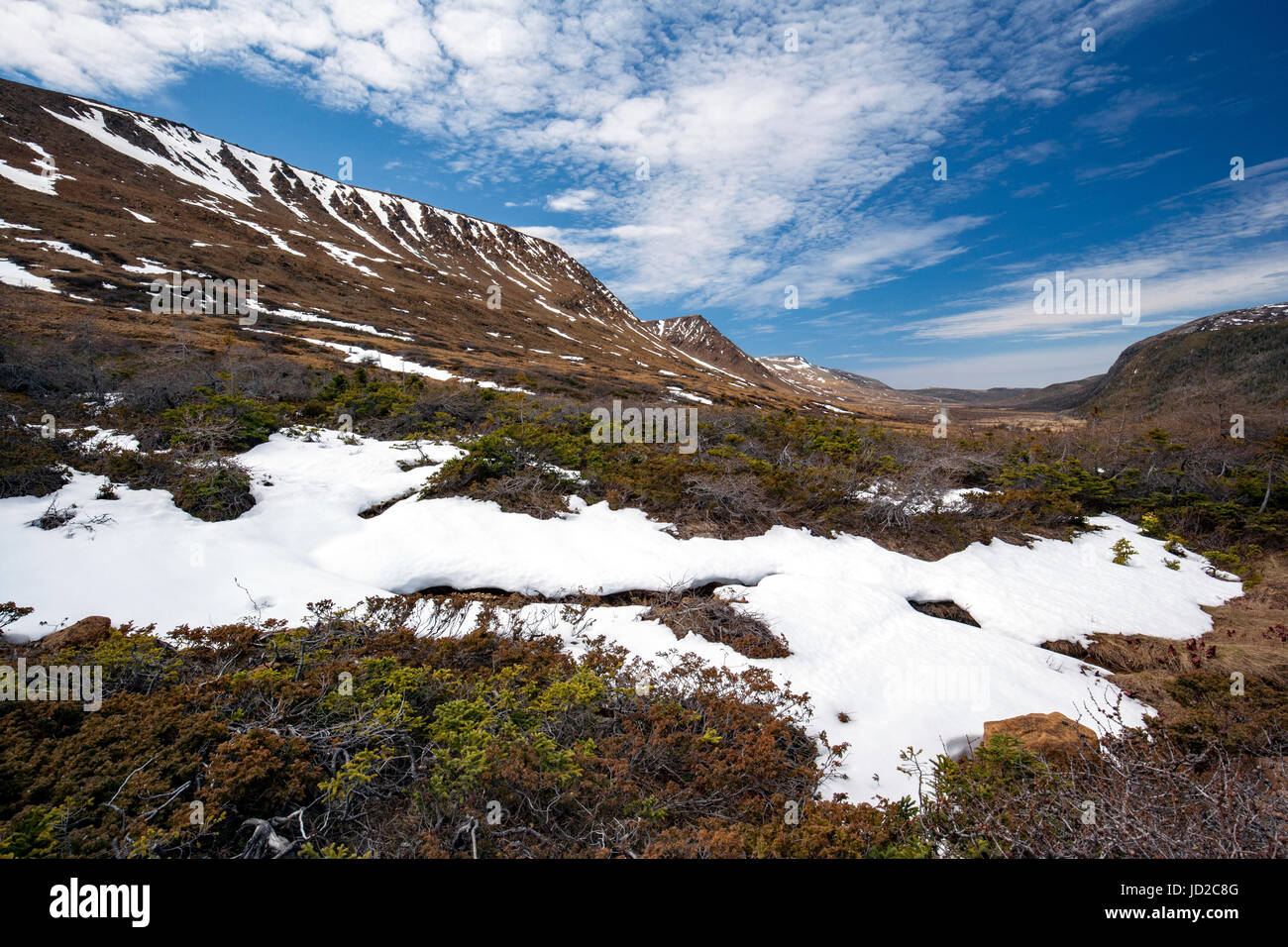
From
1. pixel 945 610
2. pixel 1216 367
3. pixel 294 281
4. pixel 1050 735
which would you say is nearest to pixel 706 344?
pixel 1216 367

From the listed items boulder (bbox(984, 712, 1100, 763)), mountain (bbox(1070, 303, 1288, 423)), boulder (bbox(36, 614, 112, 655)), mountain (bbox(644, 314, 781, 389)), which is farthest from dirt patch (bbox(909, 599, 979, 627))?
mountain (bbox(644, 314, 781, 389))

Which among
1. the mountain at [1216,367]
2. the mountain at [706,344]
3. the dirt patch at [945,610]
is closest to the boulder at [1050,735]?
the dirt patch at [945,610]

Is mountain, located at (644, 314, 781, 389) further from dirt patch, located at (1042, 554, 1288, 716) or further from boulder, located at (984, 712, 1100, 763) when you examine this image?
boulder, located at (984, 712, 1100, 763)

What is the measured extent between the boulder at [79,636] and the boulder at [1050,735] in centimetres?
750

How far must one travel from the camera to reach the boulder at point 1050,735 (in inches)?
147

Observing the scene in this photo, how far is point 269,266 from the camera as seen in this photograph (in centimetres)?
4744

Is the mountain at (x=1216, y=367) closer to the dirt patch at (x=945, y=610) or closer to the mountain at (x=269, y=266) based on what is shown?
the dirt patch at (x=945, y=610)

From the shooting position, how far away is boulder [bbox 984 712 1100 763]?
3.74 metres

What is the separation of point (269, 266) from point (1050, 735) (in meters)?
64.5

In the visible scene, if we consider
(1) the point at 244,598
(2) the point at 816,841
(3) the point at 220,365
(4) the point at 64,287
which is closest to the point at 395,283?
(4) the point at 64,287

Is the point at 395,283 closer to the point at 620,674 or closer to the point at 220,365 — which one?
the point at 220,365

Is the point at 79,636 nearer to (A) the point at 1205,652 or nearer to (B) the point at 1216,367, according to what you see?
(A) the point at 1205,652

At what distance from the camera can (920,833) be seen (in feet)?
9.96
